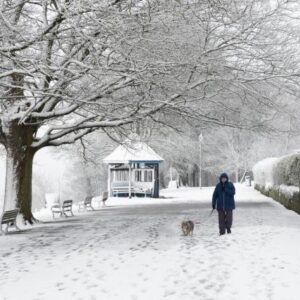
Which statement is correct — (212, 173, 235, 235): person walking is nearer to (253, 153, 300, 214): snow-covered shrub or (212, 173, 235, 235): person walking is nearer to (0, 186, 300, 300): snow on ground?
(0, 186, 300, 300): snow on ground

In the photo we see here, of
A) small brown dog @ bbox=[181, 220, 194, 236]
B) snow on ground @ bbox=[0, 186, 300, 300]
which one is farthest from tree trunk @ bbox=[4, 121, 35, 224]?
small brown dog @ bbox=[181, 220, 194, 236]

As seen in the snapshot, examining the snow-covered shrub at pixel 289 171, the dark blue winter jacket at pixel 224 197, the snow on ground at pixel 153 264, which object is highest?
the snow-covered shrub at pixel 289 171

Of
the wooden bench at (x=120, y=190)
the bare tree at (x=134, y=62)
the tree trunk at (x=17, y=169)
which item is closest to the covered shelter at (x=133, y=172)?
the wooden bench at (x=120, y=190)

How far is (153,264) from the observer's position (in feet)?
31.6

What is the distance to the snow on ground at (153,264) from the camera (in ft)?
25.1

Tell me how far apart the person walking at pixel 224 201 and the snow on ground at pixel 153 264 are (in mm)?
433

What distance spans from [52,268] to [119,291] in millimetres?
2341

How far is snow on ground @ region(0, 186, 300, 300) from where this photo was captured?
7.64 meters

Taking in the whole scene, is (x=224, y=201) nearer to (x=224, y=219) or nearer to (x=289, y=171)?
(x=224, y=219)

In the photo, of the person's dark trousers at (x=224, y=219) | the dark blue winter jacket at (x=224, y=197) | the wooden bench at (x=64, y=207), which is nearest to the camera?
the dark blue winter jacket at (x=224, y=197)

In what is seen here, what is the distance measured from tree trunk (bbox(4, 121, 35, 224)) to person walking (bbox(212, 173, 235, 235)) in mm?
7559

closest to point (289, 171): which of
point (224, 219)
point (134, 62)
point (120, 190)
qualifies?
point (224, 219)

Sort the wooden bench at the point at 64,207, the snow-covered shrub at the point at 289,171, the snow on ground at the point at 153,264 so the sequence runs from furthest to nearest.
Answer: the wooden bench at the point at 64,207
the snow-covered shrub at the point at 289,171
the snow on ground at the point at 153,264

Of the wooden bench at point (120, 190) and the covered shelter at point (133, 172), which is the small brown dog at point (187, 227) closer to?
the covered shelter at point (133, 172)
